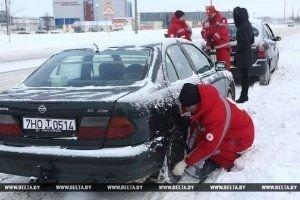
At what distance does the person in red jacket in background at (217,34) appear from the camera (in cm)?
956

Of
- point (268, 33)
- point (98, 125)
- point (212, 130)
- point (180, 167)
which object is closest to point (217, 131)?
point (212, 130)

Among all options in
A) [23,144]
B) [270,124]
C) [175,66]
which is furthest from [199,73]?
[23,144]

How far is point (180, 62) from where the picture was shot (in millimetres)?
5148

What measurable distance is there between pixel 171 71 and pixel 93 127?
135 cm

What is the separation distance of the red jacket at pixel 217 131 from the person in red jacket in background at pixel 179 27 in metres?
6.90

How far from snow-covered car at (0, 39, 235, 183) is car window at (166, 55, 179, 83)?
0.12 feet

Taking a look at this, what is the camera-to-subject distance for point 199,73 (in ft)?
18.4

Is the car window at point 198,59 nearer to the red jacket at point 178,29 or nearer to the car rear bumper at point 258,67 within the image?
the car rear bumper at point 258,67

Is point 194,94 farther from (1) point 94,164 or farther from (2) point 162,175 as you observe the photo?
(1) point 94,164

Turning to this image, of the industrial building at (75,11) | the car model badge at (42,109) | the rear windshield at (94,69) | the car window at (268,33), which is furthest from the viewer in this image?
the industrial building at (75,11)

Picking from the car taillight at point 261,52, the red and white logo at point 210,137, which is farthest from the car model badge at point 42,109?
the car taillight at point 261,52

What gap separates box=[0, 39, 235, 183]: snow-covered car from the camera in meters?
3.67

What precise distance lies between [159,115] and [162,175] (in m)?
0.60

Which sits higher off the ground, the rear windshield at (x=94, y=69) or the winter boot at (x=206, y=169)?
the rear windshield at (x=94, y=69)
